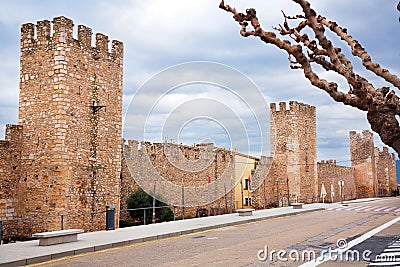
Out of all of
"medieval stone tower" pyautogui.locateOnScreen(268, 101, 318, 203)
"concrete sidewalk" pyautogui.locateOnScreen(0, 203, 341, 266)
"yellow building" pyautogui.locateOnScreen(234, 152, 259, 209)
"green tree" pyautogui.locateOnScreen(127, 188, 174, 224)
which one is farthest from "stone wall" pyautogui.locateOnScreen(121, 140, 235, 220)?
"concrete sidewalk" pyautogui.locateOnScreen(0, 203, 341, 266)

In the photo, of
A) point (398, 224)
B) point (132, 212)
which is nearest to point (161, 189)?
point (132, 212)

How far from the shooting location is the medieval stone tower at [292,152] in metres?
36.0

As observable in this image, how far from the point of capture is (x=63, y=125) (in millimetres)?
17562

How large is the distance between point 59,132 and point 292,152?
21923mm

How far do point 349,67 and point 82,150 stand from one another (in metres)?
13.8

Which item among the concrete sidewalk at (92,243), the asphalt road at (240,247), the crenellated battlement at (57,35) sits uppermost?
the crenellated battlement at (57,35)

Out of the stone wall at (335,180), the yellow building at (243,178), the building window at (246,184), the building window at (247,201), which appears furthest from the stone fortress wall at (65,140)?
the stone wall at (335,180)

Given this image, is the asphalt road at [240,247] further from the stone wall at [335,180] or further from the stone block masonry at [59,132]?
the stone wall at [335,180]

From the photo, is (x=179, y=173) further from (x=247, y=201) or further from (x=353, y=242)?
(x=353, y=242)

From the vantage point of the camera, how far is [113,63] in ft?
65.5

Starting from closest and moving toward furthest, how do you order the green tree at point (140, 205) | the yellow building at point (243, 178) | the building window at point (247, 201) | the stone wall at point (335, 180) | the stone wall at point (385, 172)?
the green tree at point (140, 205)
the yellow building at point (243, 178)
the building window at point (247, 201)
the stone wall at point (335, 180)
the stone wall at point (385, 172)

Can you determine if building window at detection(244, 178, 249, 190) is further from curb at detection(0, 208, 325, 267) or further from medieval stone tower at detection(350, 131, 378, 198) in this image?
medieval stone tower at detection(350, 131, 378, 198)

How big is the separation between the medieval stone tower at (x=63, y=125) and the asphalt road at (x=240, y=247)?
5050mm

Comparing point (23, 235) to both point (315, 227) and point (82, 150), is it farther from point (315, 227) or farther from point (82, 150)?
A: point (315, 227)
